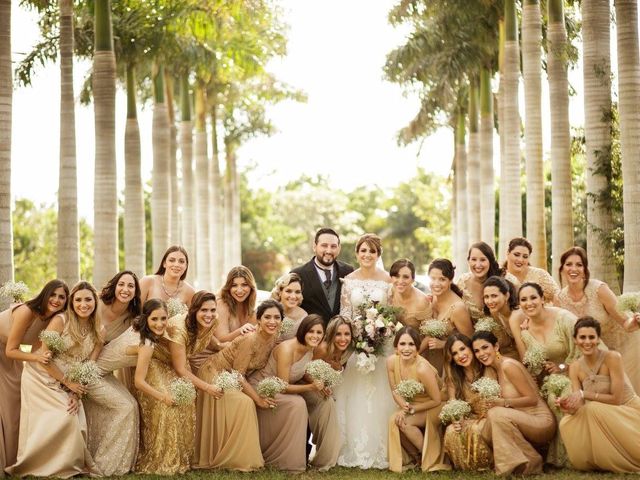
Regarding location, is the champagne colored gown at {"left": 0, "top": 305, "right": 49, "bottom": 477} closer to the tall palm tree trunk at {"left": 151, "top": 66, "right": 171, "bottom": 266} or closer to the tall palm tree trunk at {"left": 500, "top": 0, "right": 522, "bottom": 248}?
the tall palm tree trunk at {"left": 500, "top": 0, "right": 522, "bottom": 248}

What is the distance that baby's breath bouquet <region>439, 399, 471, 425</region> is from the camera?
1070cm

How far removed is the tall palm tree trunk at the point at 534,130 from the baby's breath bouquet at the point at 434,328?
29.1ft

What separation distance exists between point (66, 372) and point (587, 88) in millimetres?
9811

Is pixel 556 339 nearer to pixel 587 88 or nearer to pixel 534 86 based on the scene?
pixel 587 88

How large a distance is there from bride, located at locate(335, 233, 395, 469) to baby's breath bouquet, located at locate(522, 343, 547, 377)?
5.58 ft

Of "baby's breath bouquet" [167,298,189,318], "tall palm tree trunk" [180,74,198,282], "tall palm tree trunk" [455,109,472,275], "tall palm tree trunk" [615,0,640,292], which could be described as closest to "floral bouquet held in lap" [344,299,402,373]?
"baby's breath bouquet" [167,298,189,318]

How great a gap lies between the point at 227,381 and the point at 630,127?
7636mm

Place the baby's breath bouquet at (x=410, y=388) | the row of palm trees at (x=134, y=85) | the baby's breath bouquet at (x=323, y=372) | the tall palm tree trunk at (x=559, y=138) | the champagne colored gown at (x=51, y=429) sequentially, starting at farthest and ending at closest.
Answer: the row of palm trees at (x=134, y=85)
the tall palm tree trunk at (x=559, y=138)
the baby's breath bouquet at (x=323, y=372)
the baby's breath bouquet at (x=410, y=388)
the champagne colored gown at (x=51, y=429)

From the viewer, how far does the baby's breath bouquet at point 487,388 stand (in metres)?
10.5

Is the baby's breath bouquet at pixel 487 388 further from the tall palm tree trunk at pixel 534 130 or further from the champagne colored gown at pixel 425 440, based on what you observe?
the tall palm tree trunk at pixel 534 130

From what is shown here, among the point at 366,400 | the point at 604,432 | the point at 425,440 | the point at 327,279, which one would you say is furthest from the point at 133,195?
the point at 604,432

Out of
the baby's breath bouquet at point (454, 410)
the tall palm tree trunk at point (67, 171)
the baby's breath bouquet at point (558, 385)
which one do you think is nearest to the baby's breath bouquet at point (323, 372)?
the baby's breath bouquet at point (454, 410)

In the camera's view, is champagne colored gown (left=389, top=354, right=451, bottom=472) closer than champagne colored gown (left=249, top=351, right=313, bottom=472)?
Yes

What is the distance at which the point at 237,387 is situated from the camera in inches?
437
